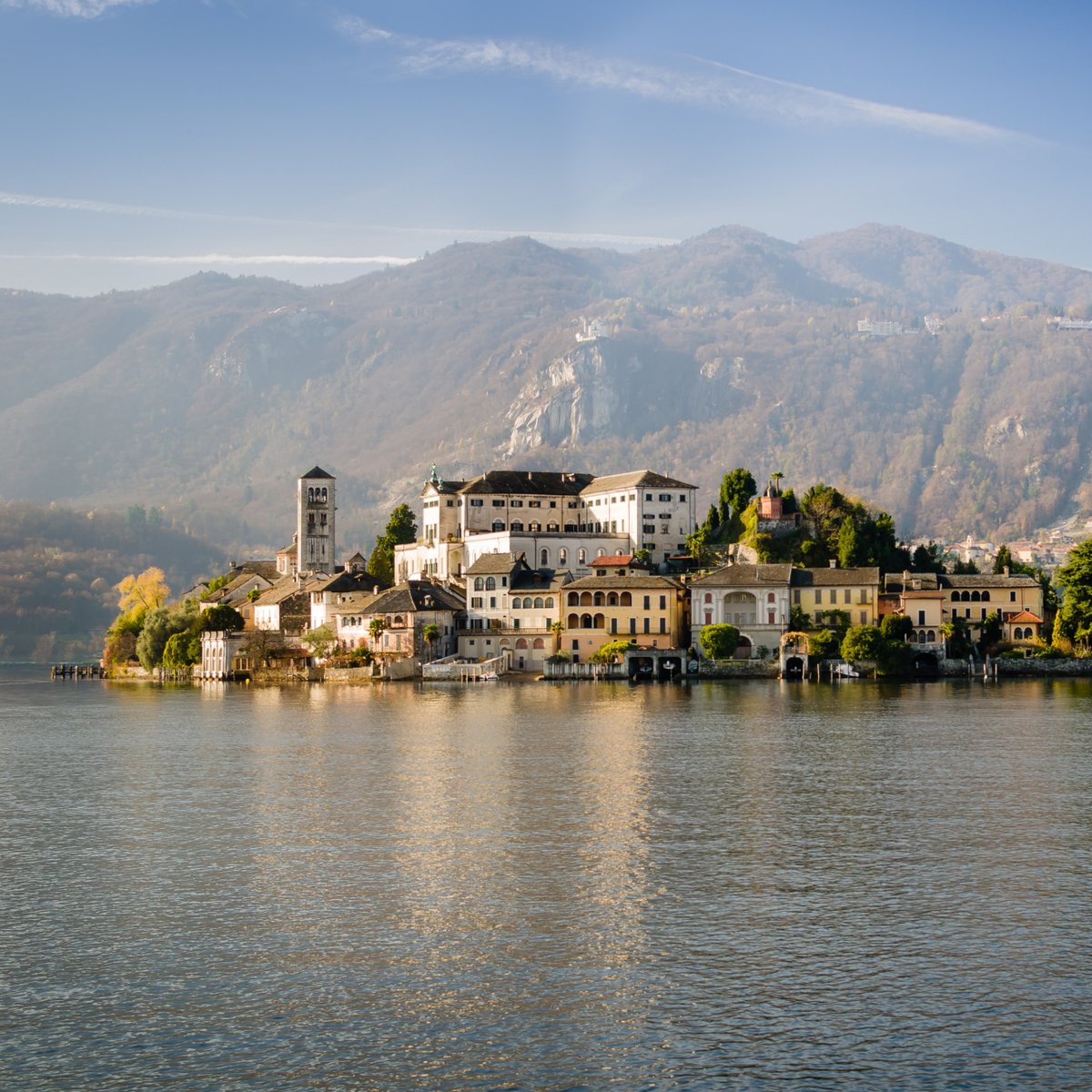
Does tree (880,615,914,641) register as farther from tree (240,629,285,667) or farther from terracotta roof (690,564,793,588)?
tree (240,629,285,667)

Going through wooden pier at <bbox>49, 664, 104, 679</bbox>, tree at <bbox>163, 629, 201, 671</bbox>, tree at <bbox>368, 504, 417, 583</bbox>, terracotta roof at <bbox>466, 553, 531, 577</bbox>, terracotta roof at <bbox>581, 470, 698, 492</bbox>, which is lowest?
wooden pier at <bbox>49, 664, 104, 679</bbox>

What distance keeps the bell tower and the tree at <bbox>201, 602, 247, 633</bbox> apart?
23.6 meters

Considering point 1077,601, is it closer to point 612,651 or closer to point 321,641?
point 612,651


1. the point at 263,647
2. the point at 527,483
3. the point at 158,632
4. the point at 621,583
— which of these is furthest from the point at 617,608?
the point at 158,632

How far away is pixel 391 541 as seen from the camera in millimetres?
150750

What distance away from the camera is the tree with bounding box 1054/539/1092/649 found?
112m

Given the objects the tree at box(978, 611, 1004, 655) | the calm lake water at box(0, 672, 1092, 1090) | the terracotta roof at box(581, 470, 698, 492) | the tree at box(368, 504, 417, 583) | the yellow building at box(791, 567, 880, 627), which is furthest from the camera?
the tree at box(368, 504, 417, 583)

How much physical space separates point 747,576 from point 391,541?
151ft

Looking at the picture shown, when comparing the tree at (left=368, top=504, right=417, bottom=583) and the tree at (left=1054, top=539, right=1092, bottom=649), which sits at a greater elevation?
the tree at (left=368, top=504, right=417, bottom=583)

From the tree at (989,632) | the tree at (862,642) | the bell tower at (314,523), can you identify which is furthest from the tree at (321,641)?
the tree at (989,632)

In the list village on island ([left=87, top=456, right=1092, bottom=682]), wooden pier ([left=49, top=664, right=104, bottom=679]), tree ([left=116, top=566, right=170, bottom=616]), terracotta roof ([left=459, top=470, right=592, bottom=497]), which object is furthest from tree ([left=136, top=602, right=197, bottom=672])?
terracotta roof ([left=459, top=470, right=592, bottom=497])

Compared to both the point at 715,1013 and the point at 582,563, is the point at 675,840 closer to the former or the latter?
the point at 715,1013

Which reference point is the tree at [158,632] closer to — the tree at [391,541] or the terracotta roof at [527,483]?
the tree at [391,541]

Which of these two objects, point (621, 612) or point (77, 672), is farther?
point (77, 672)
